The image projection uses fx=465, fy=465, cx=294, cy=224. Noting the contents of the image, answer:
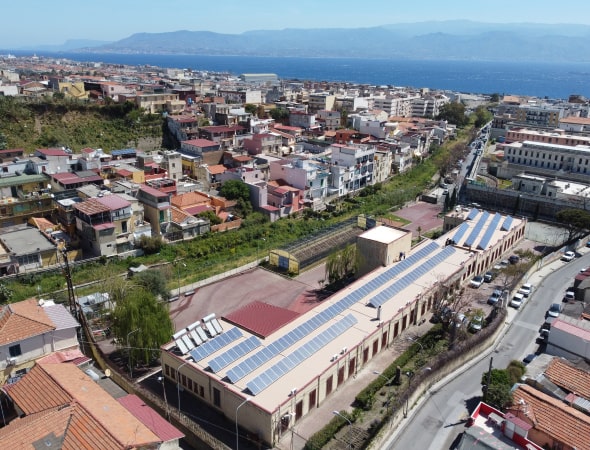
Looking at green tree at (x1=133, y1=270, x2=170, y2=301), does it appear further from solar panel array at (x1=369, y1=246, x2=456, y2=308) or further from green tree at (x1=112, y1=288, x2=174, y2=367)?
solar panel array at (x1=369, y1=246, x2=456, y2=308)

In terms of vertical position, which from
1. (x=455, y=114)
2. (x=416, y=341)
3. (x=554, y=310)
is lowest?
(x=416, y=341)

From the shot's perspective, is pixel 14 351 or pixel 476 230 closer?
pixel 14 351

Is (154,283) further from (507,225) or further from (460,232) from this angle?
(507,225)

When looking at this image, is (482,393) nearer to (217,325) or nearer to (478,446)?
(478,446)

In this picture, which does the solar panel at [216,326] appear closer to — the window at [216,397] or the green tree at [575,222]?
the window at [216,397]

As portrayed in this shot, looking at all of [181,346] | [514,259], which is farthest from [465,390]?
[514,259]

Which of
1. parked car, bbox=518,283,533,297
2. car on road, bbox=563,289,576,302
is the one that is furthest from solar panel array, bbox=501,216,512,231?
car on road, bbox=563,289,576,302

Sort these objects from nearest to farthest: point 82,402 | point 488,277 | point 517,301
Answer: point 82,402
point 517,301
point 488,277
